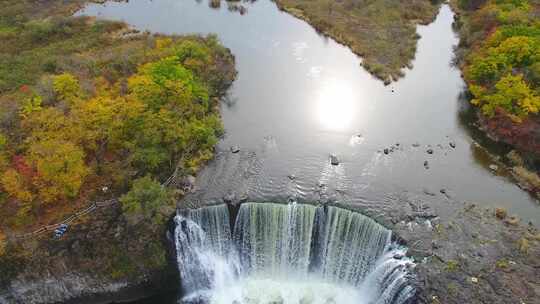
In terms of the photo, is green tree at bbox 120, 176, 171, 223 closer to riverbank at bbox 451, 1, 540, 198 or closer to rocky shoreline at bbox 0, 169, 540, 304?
rocky shoreline at bbox 0, 169, 540, 304

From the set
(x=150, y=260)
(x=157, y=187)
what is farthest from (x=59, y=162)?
(x=150, y=260)

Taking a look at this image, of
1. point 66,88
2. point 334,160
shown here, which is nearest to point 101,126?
point 66,88

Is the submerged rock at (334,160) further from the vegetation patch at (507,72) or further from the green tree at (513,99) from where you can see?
the green tree at (513,99)

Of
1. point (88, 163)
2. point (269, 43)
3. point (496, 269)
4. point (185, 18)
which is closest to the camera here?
point (496, 269)

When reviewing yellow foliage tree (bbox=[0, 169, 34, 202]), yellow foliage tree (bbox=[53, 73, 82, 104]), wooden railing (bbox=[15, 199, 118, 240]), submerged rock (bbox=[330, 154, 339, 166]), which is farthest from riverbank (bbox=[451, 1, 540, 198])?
yellow foliage tree (bbox=[53, 73, 82, 104])

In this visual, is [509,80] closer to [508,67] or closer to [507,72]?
[507,72]

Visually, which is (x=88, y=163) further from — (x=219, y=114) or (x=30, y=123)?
(x=219, y=114)
